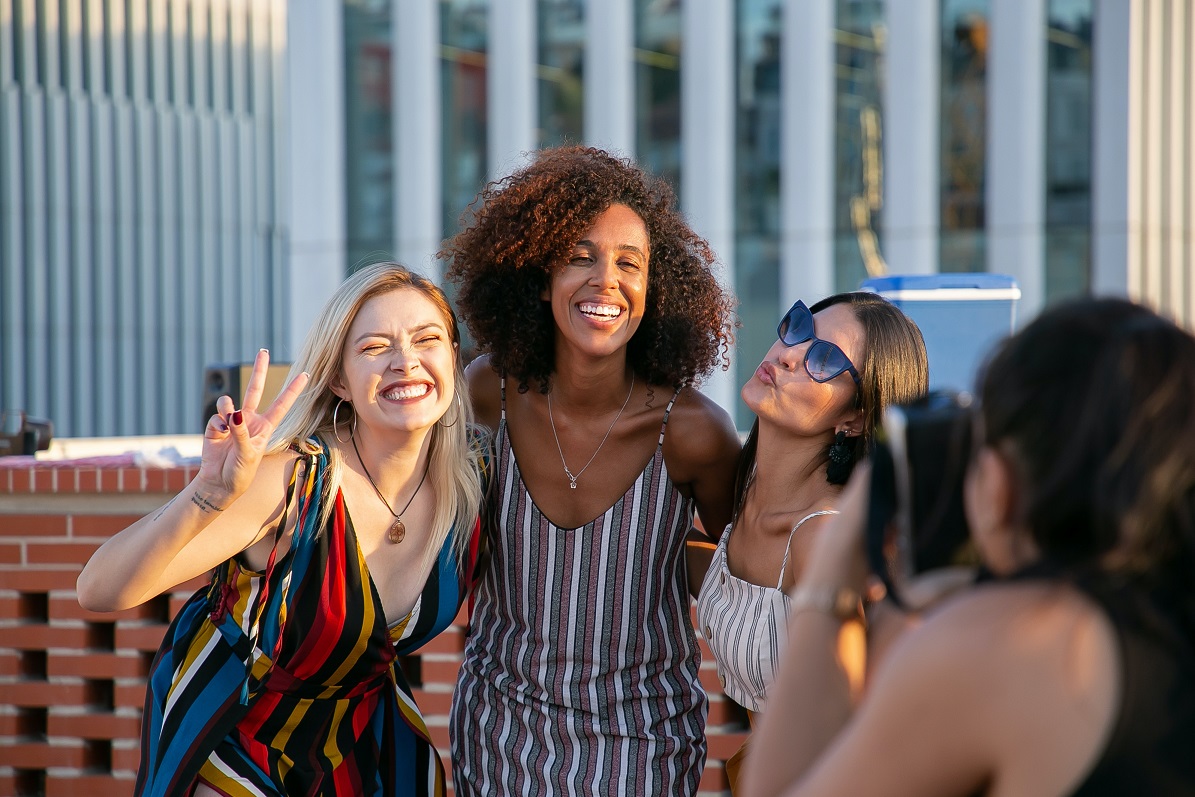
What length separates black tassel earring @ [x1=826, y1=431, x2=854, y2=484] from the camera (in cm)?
246

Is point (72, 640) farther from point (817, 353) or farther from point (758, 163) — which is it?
point (758, 163)

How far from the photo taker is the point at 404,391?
2.45m

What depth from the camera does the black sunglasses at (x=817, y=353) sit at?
2.41 m

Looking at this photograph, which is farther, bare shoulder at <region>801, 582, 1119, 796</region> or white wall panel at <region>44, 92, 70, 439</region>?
white wall panel at <region>44, 92, 70, 439</region>

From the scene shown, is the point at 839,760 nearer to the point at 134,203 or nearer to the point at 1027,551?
the point at 1027,551

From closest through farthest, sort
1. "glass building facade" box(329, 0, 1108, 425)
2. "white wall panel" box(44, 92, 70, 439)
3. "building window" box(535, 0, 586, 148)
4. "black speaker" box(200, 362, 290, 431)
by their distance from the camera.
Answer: "black speaker" box(200, 362, 290, 431), "glass building facade" box(329, 0, 1108, 425), "building window" box(535, 0, 586, 148), "white wall panel" box(44, 92, 70, 439)

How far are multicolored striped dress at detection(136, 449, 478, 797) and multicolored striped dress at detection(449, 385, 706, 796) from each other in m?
0.24

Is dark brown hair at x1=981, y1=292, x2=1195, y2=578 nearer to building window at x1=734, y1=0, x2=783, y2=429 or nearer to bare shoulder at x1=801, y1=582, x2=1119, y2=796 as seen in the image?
bare shoulder at x1=801, y1=582, x2=1119, y2=796

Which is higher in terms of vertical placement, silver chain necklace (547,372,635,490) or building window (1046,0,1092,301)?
building window (1046,0,1092,301)

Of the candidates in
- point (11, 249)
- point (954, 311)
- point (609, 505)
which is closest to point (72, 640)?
point (609, 505)

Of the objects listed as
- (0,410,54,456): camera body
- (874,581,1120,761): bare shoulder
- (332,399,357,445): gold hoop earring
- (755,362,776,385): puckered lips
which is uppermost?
(755,362,776,385): puckered lips

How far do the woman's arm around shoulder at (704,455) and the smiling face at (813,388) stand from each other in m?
0.27

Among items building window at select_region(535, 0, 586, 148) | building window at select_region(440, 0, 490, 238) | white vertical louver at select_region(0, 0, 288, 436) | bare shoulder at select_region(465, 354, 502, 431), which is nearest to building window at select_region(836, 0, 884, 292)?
building window at select_region(535, 0, 586, 148)

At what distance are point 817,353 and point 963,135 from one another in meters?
12.2
